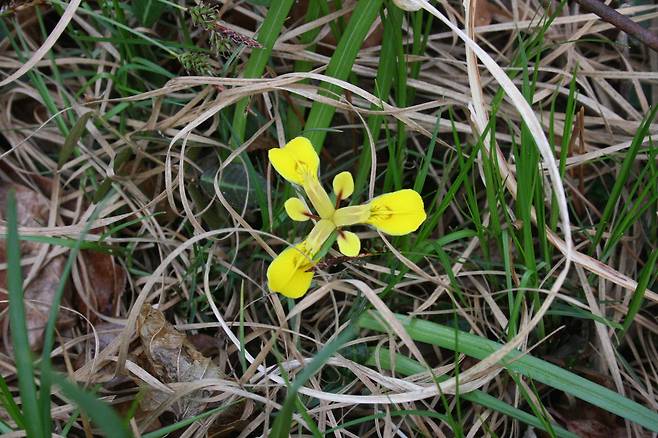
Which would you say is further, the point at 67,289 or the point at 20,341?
the point at 67,289

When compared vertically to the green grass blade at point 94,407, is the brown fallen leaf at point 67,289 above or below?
below

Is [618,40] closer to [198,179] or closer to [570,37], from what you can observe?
[570,37]

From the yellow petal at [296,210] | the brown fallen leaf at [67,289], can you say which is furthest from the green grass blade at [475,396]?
the brown fallen leaf at [67,289]

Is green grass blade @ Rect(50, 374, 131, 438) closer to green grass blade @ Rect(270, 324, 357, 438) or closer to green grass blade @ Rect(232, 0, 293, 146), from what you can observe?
green grass blade @ Rect(270, 324, 357, 438)

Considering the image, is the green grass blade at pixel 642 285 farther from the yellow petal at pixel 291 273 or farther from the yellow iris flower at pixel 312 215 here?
the yellow petal at pixel 291 273

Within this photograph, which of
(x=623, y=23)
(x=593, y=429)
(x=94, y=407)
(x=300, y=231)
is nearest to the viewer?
(x=94, y=407)

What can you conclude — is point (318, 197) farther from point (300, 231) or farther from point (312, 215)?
point (300, 231)

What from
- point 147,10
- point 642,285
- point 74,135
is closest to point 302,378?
point 642,285
